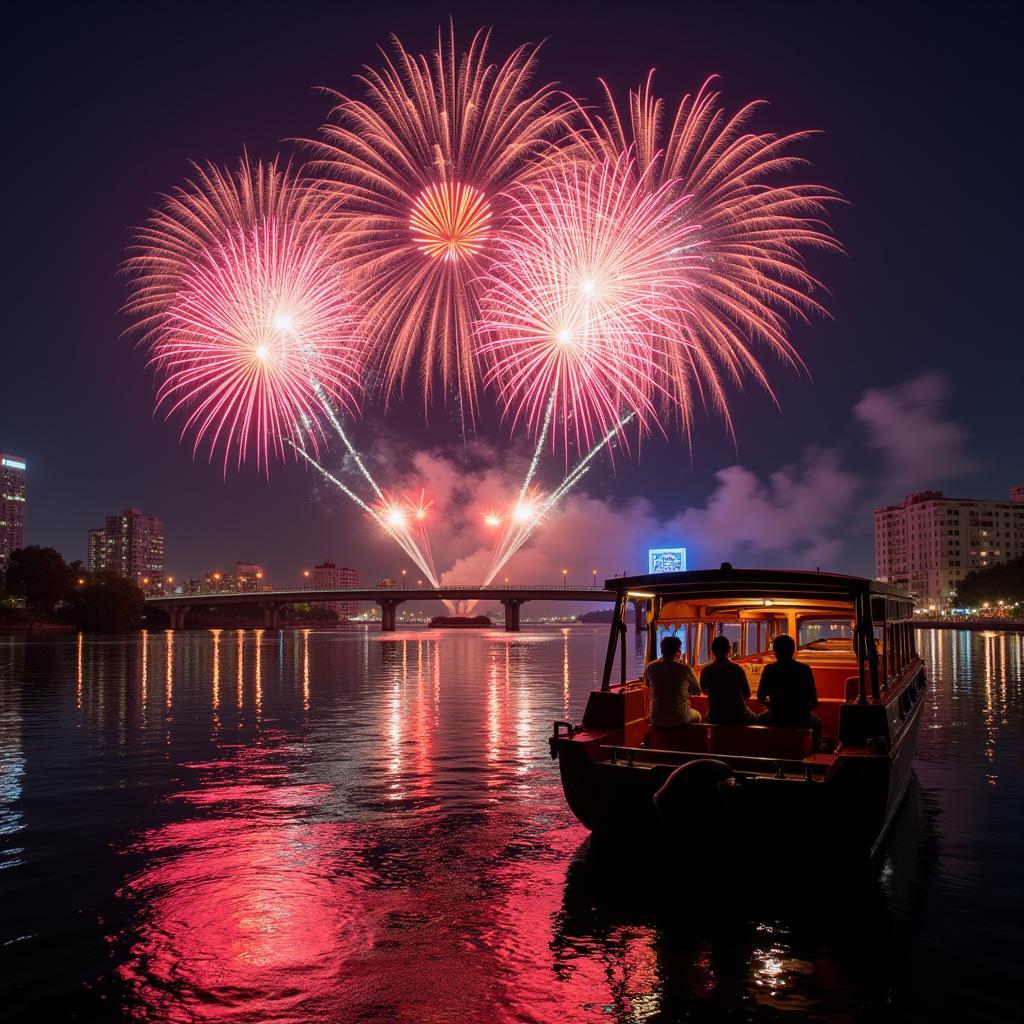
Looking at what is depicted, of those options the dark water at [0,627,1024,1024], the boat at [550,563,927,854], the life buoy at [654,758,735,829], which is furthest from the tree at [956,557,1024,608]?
the life buoy at [654,758,735,829]

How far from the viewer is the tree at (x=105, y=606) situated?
13675cm

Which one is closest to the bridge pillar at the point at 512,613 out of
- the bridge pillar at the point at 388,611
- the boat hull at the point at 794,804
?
the bridge pillar at the point at 388,611

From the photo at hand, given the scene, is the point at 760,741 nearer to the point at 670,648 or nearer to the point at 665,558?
the point at 670,648

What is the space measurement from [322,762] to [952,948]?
43.0 feet

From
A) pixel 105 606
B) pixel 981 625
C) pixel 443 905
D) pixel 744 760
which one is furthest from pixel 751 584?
pixel 981 625

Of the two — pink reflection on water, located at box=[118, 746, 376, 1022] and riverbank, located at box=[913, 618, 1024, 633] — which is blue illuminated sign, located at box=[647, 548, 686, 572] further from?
pink reflection on water, located at box=[118, 746, 376, 1022]

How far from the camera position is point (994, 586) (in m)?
153

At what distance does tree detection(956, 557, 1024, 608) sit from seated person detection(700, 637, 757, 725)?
146 meters

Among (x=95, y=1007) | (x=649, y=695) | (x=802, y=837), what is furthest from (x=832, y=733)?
(x=95, y=1007)

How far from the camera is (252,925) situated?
860cm

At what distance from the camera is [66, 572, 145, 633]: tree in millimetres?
136750

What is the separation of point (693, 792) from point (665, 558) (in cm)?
15137

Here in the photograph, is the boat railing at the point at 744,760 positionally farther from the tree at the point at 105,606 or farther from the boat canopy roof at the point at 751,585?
the tree at the point at 105,606

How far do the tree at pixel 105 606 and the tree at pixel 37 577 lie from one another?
2.72 m
